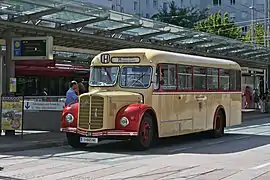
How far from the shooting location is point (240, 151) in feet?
49.9

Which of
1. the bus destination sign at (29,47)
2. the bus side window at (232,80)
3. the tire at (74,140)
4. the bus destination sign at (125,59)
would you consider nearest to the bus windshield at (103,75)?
the bus destination sign at (125,59)

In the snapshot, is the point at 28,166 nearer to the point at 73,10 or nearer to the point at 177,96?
the point at 177,96

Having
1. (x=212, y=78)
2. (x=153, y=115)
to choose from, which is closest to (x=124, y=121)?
(x=153, y=115)

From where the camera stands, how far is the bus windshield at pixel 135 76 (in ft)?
51.1

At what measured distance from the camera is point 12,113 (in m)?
17.3

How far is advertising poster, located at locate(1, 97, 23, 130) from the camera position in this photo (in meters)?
17.2

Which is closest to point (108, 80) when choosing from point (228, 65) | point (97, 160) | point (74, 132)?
point (74, 132)

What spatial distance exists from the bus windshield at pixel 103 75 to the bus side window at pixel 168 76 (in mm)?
1344

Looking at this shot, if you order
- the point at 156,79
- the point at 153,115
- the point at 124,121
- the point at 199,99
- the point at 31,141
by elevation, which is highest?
→ the point at 156,79

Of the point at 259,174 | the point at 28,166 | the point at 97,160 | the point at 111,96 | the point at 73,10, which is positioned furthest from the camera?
the point at 73,10

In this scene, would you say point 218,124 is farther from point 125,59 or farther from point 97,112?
point 97,112

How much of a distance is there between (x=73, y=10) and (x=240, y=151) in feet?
23.9

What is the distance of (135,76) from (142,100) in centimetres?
81

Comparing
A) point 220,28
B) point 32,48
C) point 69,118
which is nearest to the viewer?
point 69,118
